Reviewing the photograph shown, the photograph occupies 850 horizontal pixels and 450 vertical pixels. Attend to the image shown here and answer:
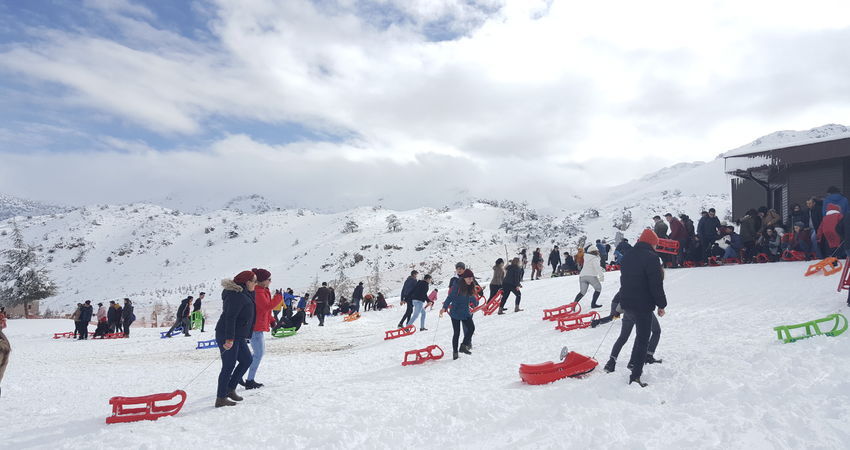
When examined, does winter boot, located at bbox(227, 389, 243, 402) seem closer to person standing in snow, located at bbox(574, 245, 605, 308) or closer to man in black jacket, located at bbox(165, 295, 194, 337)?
person standing in snow, located at bbox(574, 245, 605, 308)

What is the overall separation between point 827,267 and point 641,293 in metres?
9.17

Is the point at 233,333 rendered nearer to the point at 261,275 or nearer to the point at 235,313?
the point at 235,313

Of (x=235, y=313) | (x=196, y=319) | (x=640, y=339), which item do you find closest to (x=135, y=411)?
(x=235, y=313)

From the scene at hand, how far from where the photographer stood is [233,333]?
21.3ft

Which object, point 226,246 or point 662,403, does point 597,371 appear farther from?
point 226,246

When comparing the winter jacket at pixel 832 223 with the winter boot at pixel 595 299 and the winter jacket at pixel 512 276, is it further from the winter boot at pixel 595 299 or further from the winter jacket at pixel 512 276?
the winter jacket at pixel 512 276

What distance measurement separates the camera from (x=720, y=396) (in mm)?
5219

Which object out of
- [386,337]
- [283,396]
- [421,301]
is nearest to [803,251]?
[421,301]

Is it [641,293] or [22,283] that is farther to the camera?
[22,283]

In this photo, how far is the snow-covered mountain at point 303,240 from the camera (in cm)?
5275

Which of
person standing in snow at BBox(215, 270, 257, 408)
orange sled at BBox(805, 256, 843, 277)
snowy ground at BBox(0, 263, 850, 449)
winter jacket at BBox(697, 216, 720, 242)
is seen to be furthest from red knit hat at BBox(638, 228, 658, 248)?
winter jacket at BBox(697, 216, 720, 242)

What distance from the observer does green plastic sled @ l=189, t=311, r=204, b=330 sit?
809 inches

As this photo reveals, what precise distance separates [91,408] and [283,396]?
2655mm

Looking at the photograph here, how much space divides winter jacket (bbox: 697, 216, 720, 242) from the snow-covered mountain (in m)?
16.7
